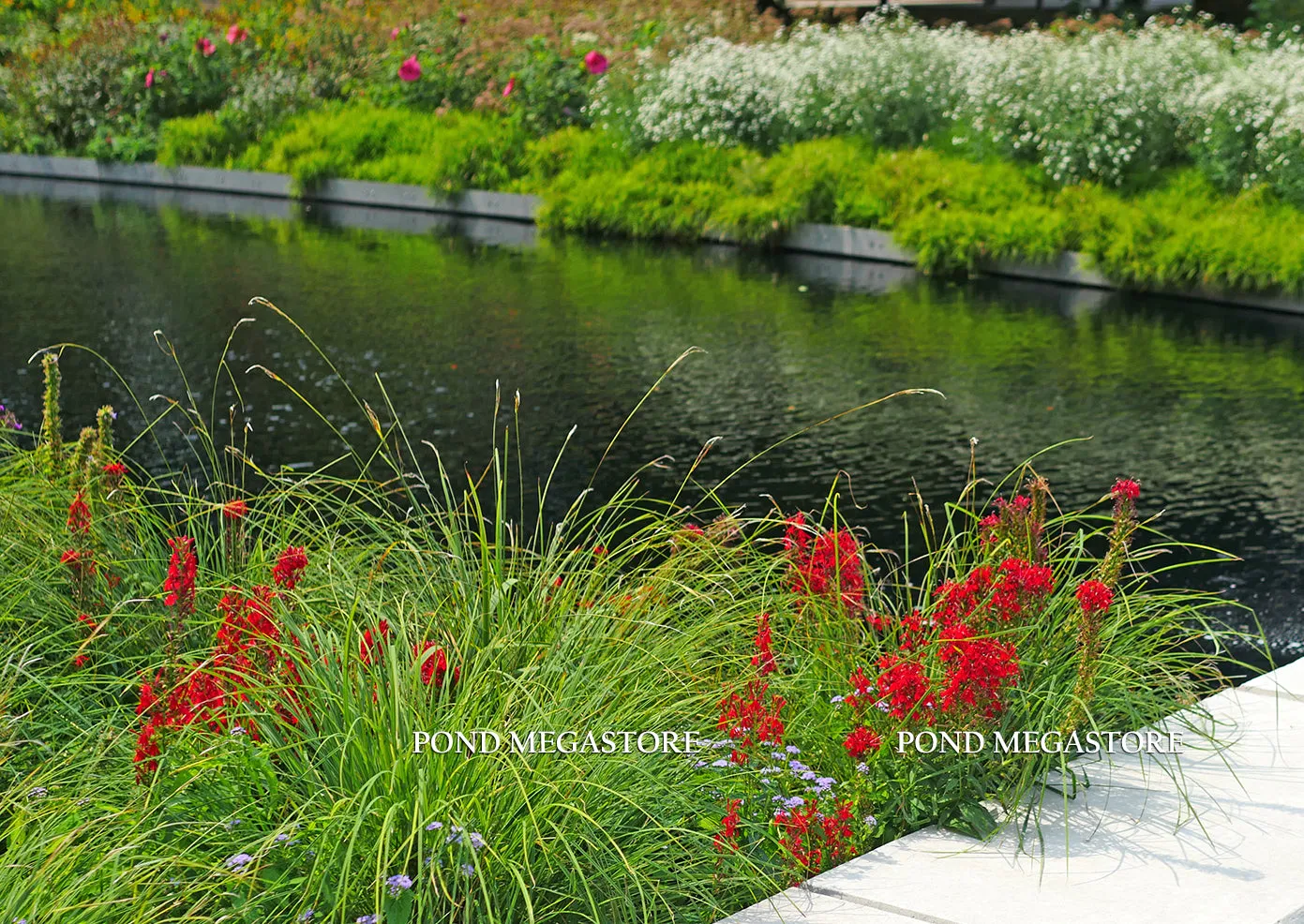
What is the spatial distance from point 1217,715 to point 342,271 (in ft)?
37.6

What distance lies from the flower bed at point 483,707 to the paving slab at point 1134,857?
0.40 ft

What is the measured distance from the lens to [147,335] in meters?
11.8

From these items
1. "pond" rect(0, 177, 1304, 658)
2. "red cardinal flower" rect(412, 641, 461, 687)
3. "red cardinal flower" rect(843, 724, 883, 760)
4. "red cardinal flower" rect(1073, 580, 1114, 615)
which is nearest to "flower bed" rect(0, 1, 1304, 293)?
"pond" rect(0, 177, 1304, 658)

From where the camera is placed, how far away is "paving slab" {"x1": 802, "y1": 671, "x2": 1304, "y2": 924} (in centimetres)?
322

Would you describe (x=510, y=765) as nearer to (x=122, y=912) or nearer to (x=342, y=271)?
(x=122, y=912)

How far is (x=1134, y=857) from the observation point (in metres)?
3.47

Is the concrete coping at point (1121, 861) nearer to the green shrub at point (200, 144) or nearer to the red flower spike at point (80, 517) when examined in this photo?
the red flower spike at point (80, 517)

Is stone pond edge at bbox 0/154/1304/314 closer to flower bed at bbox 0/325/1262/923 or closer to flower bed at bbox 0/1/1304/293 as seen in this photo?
flower bed at bbox 0/1/1304/293

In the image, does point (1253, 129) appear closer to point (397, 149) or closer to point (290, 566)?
point (397, 149)

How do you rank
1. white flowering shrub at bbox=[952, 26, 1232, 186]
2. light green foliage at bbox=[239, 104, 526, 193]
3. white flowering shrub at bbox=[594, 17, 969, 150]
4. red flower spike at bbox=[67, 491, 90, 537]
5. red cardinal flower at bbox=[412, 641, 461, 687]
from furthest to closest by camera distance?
light green foliage at bbox=[239, 104, 526, 193] < white flowering shrub at bbox=[594, 17, 969, 150] < white flowering shrub at bbox=[952, 26, 1232, 186] < red flower spike at bbox=[67, 491, 90, 537] < red cardinal flower at bbox=[412, 641, 461, 687]

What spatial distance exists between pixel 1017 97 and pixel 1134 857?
1432cm

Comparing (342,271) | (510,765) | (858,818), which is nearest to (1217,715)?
(858,818)

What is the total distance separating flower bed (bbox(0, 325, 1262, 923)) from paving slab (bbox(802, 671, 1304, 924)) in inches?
4.8

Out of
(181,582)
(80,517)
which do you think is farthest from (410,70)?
(181,582)
